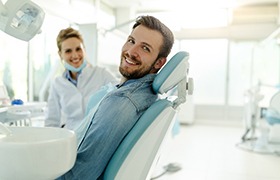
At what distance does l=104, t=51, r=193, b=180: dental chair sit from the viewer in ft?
2.92

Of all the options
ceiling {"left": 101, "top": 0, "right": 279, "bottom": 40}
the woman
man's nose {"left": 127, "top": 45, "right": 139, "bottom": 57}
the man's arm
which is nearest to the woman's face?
the woman

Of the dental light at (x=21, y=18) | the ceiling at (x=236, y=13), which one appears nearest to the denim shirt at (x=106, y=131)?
the dental light at (x=21, y=18)

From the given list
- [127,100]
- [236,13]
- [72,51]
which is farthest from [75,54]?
[236,13]

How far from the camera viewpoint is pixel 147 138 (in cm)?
90

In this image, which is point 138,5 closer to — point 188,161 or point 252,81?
point 252,81

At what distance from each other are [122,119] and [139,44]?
32 centimetres

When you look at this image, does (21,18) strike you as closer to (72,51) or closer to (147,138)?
(147,138)

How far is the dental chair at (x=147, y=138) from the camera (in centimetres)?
89

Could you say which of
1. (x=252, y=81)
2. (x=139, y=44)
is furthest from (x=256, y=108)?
(x=139, y=44)

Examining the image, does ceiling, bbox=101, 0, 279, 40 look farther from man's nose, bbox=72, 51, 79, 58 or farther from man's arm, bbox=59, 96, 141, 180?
man's arm, bbox=59, 96, 141, 180

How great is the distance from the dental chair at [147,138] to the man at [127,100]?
30 millimetres

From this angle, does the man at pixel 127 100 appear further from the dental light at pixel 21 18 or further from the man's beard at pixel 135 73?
the dental light at pixel 21 18

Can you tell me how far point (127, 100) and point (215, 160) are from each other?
8.05 feet

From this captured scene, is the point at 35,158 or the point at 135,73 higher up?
the point at 135,73
